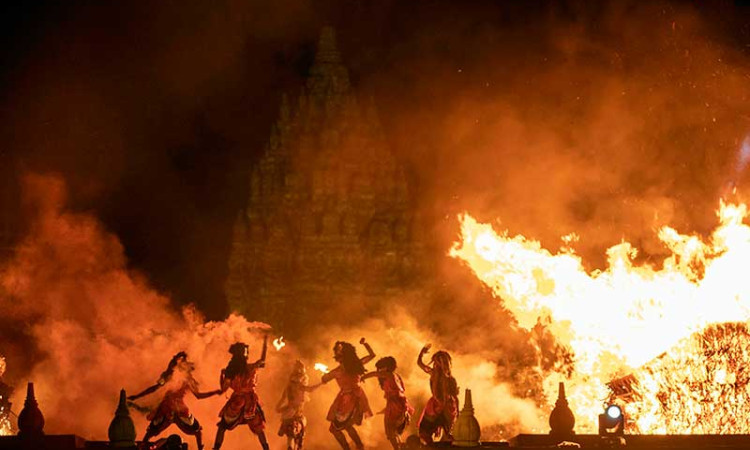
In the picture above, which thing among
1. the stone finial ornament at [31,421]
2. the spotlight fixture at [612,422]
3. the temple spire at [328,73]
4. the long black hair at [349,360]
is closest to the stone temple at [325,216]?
the temple spire at [328,73]

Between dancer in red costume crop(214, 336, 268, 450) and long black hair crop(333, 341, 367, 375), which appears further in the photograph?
long black hair crop(333, 341, 367, 375)

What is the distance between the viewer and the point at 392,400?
61469mm

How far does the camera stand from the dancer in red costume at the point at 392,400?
61250 millimetres

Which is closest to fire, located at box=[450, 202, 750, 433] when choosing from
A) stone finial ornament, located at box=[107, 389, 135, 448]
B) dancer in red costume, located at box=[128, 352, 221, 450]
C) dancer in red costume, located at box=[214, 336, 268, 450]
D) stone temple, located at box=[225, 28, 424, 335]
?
dancer in red costume, located at box=[214, 336, 268, 450]

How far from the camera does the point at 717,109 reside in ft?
A: 253

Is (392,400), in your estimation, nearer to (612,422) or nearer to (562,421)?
(562,421)

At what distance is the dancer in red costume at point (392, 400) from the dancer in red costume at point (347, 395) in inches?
10.4

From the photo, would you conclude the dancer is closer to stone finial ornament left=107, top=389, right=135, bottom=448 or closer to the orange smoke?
stone finial ornament left=107, top=389, right=135, bottom=448

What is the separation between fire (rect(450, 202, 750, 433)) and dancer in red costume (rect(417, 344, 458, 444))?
6150 millimetres

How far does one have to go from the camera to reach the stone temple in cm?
9344

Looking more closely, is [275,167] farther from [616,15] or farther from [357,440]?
[357,440]

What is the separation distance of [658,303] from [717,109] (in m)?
12.1

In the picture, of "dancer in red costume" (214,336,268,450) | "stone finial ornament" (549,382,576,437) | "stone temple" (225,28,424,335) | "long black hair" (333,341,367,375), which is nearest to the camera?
"stone finial ornament" (549,382,576,437)

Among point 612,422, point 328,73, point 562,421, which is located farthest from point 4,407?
point 328,73
